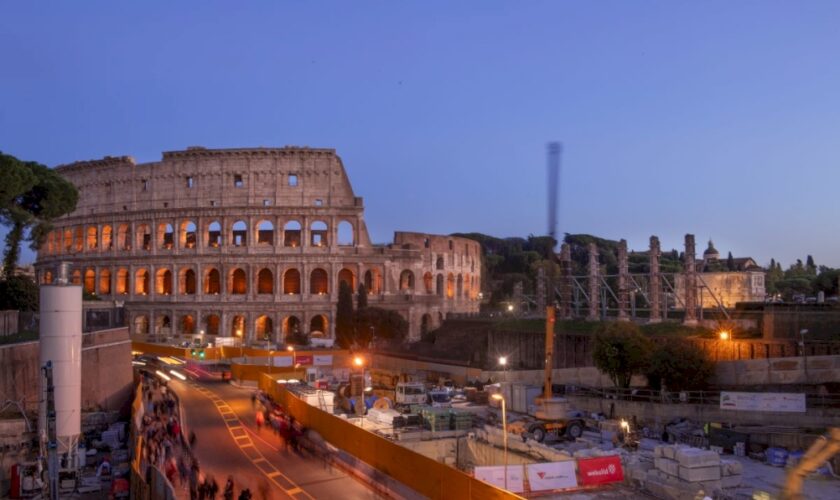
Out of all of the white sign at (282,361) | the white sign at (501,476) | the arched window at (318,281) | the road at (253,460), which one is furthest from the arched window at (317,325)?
the white sign at (501,476)

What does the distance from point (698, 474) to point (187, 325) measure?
59.4 m

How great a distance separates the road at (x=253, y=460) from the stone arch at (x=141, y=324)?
123 ft

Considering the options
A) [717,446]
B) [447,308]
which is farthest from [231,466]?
[447,308]

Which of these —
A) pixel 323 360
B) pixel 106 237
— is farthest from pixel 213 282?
pixel 323 360

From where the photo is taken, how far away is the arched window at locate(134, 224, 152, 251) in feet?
239

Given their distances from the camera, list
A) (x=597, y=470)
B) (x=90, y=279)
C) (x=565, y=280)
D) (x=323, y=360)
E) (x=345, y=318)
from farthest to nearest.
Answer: (x=90, y=279)
(x=345, y=318)
(x=565, y=280)
(x=323, y=360)
(x=597, y=470)

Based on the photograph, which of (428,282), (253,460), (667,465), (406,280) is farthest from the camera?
(428,282)

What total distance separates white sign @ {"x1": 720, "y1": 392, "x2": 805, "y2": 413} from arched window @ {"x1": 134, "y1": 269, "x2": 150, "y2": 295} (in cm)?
5792

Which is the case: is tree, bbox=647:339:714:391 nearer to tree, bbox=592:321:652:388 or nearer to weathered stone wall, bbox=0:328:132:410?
tree, bbox=592:321:652:388

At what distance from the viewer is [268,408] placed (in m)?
32.2

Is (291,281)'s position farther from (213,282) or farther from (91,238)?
(91,238)

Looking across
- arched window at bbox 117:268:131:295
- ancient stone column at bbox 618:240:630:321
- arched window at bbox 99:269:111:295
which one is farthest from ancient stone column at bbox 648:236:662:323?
arched window at bbox 99:269:111:295

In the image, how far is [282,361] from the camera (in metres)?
48.1

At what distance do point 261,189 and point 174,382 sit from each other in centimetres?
2794
